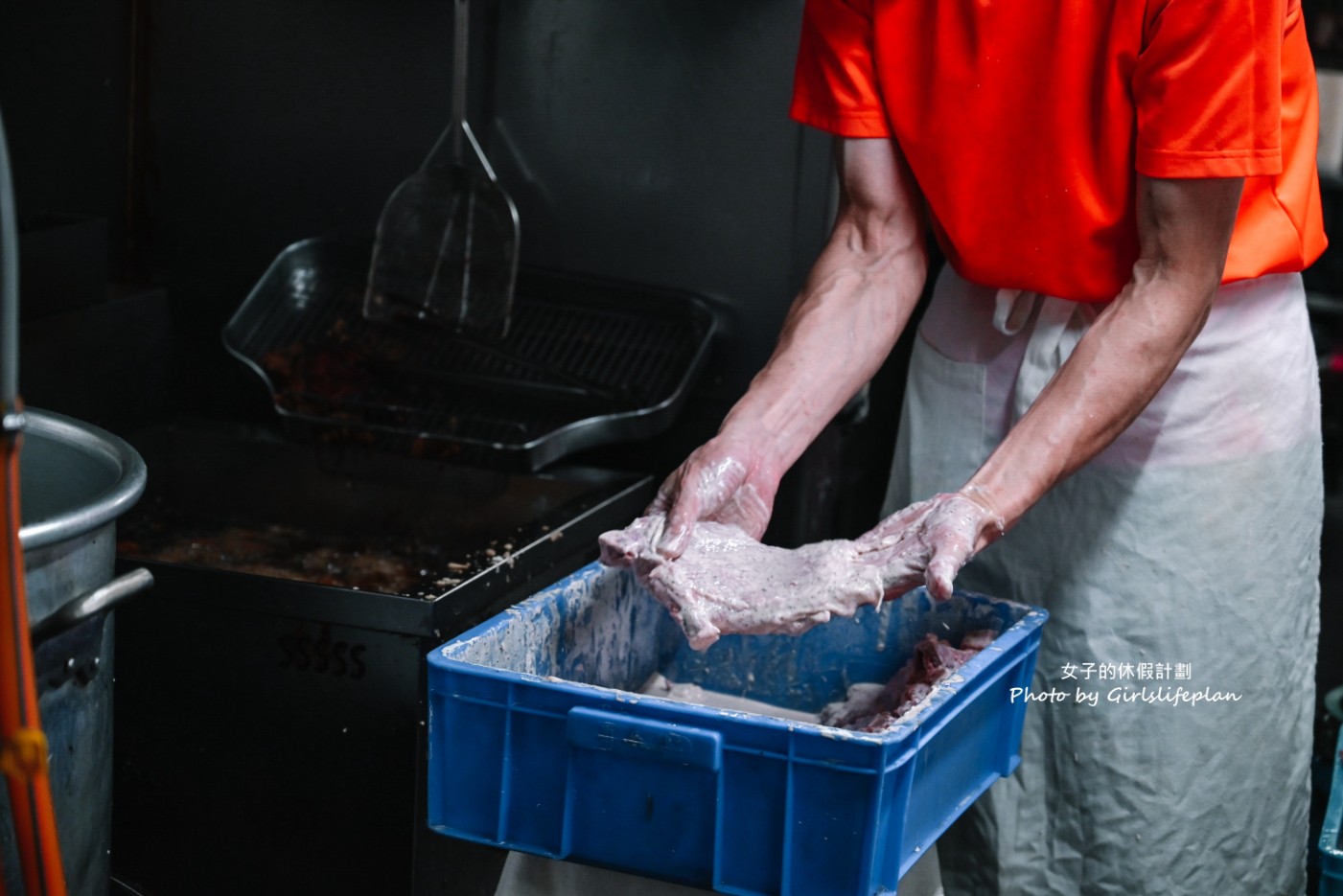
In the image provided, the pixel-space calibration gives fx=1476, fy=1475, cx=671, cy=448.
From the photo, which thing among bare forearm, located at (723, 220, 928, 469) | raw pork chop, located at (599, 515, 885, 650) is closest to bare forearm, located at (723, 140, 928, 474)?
bare forearm, located at (723, 220, 928, 469)

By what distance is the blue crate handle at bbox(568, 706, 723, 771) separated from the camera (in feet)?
4.20

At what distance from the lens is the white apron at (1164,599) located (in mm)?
1780

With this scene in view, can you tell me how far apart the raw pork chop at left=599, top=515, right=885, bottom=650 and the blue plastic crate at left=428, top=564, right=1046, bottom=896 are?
116 millimetres

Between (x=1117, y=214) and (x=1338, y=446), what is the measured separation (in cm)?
373

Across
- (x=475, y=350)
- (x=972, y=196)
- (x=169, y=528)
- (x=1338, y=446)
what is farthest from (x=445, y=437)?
(x=1338, y=446)

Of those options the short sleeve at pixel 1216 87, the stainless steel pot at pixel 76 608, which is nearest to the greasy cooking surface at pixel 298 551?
the stainless steel pot at pixel 76 608

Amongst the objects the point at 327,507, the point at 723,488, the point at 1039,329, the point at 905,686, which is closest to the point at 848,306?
the point at 1039,329

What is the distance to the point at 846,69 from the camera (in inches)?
70.8

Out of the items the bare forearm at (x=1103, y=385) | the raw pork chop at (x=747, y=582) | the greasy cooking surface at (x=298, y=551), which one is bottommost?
the greasy cooking surface at (x=298, y=551)

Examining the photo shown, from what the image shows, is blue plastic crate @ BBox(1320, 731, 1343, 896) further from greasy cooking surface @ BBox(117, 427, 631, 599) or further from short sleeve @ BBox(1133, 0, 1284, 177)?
greasy cooking surface @ BBox(117, 427, 631, 599)

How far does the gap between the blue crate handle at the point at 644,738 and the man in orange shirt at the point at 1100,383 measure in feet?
0.91

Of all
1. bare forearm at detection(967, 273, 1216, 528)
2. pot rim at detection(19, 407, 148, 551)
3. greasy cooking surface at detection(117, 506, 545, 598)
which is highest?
bare forearm at detection(967, 273, 1216, 528)

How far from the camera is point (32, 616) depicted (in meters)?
1.16

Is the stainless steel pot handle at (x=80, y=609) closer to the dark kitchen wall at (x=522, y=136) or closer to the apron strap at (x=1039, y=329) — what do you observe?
the apron strap at (x=1039, y=329)
